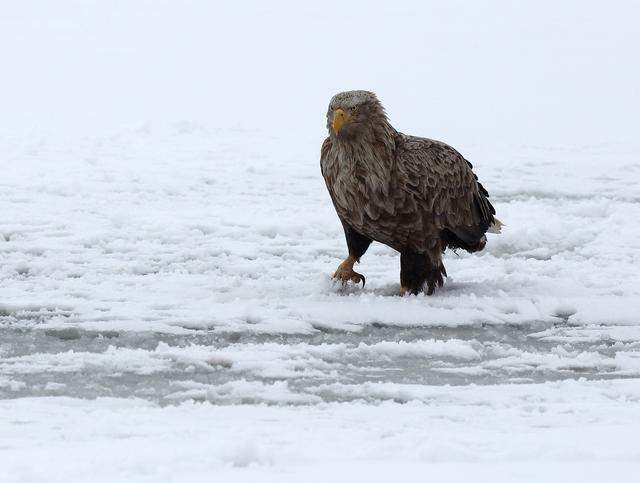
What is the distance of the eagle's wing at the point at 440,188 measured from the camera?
7.27 meters

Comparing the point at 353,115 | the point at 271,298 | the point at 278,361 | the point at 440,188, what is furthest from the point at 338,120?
the point at 278,361

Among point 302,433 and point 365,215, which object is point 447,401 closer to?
point 302,433

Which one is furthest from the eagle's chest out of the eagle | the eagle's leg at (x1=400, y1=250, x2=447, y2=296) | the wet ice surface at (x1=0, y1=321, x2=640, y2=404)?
the wet ice surface at (x1=0, y1=321, x2=640, y2=404)

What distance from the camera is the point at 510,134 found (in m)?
22.0

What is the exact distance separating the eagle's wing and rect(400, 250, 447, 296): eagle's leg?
0.51ft

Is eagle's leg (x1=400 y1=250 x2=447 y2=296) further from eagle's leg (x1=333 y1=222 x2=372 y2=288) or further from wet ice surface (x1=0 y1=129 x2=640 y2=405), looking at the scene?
eagle's leg (x1=333 y1=222 x2=372 y2=288)

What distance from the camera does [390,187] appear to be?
715cm

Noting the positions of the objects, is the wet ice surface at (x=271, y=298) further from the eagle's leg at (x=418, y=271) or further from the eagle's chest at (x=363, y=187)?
the eagle's chest at (x=363, y=187)

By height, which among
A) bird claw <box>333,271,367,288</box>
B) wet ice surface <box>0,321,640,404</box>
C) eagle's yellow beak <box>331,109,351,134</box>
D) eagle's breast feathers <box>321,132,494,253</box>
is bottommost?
wet ice surface <box>0,321,640,404</box>

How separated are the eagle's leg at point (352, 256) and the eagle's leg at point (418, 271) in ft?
0.96

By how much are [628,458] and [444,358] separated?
219 cm

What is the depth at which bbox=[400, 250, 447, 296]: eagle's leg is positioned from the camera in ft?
24.0

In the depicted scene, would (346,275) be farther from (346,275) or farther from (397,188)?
(397,188)

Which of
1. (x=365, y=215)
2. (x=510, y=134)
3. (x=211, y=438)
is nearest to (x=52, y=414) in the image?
(x=211, y=438)
